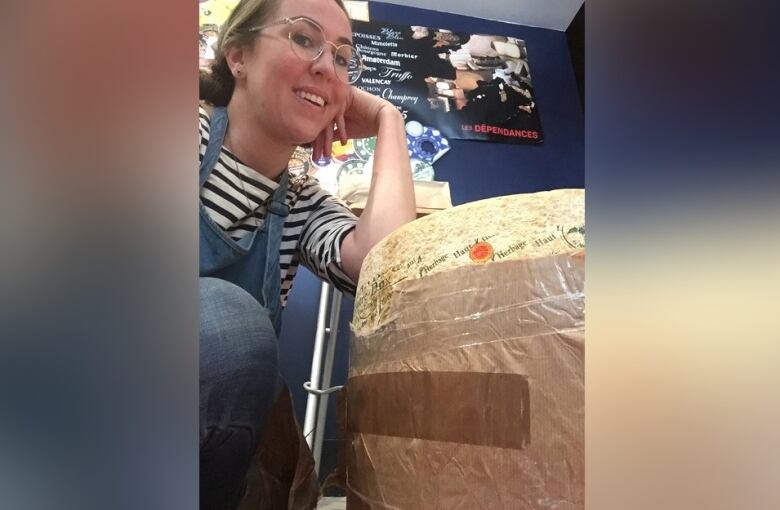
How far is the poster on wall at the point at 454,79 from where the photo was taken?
41.4 inches

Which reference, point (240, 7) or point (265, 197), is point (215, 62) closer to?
point (240, 7)

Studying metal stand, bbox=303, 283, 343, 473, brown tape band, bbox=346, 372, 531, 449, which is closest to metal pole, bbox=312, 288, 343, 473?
metal stand, bbox=303, 283, 343, 473

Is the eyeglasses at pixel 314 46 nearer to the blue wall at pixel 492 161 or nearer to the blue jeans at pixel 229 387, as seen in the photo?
the blue wall at pixel 492 161

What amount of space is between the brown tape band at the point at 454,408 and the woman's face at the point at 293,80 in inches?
17.7

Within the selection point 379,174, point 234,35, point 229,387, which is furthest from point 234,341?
point 234,35

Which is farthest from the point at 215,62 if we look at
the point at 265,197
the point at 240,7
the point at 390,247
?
the point at 390,247

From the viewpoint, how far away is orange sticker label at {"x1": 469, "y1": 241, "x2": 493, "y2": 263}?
0.80 m

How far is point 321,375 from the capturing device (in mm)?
1131

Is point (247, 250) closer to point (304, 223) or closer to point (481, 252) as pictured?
point (304, 223)

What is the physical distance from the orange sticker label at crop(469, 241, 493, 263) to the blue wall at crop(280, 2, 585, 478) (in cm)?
20

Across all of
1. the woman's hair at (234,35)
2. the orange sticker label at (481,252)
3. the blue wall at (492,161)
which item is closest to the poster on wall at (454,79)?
the blue wall at (492,161)

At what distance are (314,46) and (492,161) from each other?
36cm

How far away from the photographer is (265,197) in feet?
3.45
